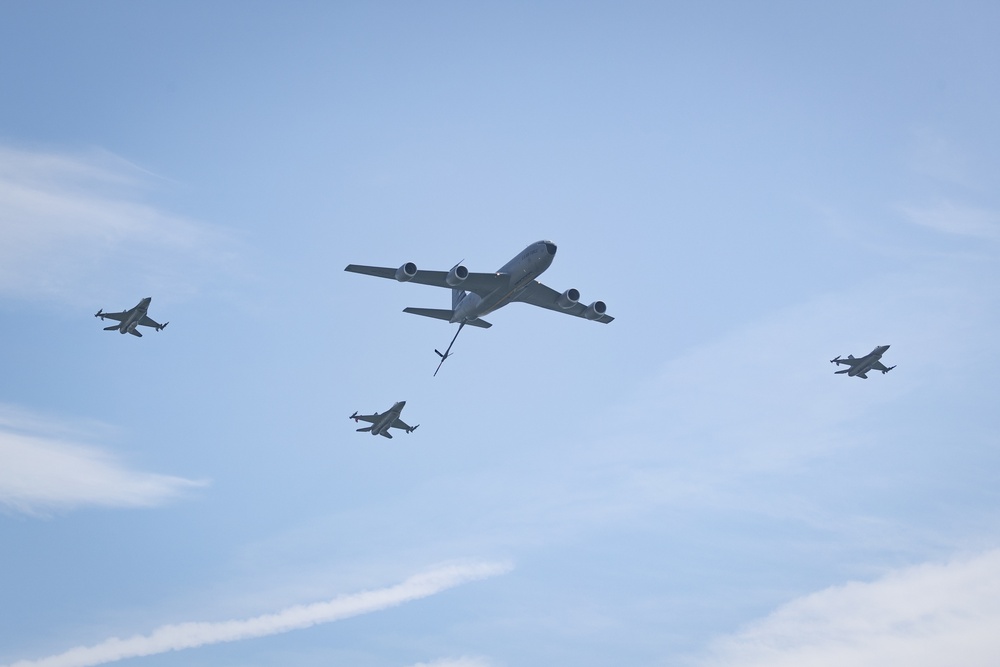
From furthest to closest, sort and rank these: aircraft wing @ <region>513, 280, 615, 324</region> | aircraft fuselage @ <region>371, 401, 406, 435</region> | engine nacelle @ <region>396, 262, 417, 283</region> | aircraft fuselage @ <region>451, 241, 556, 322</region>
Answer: aircraft fuselage @ <region>371, 401, 406, 435</region>, aircraft wing @ <region>513, 280, 615, 324</region>, engine nacelle @ <region>396, 262, 417, 283</region>, aircraft fuselage @ <region>451, 241, 556, 322</region>

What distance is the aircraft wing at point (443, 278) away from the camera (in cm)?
8562

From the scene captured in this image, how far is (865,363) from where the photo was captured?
4515 inches

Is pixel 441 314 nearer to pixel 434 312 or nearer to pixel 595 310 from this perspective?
A: pixel 434 312

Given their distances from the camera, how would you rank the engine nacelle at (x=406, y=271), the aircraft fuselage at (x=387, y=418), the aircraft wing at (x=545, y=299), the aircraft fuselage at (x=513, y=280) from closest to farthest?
the aircraft fuselage at (x=513, y=280), the engine nacelle at (x=406, y=271), the aircraft wing at (x=545, y=299), the aircraft fuselage at (x=387, y=418)

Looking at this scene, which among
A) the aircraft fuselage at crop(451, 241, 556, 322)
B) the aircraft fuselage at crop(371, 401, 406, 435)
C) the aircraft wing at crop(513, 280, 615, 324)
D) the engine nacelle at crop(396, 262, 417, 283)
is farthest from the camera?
the aircraft fuselage at crop(371, 401, 406, 435)

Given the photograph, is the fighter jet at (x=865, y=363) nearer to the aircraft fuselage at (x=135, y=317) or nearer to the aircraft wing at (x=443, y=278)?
the aircraft wing at (x=443, y=278)

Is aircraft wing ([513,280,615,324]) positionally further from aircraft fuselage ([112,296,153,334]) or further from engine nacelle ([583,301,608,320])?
aircraft fuselage ([112,296,153,334])

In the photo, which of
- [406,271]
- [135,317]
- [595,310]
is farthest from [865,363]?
[135,317]

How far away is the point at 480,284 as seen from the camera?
87312mm

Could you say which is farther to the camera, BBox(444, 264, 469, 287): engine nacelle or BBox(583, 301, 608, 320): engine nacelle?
BBox(583, 301, 608, 320): engine nacelle

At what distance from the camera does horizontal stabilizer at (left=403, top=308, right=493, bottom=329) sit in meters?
92.0

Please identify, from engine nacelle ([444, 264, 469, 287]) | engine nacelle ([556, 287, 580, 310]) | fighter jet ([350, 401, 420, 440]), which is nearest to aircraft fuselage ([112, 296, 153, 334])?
fighter jet ([350, 401, 420, 440])

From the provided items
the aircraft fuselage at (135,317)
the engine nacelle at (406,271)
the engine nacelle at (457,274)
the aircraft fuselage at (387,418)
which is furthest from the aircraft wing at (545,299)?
the aircraft fuselage at (135,317)

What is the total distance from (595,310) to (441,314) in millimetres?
13465
